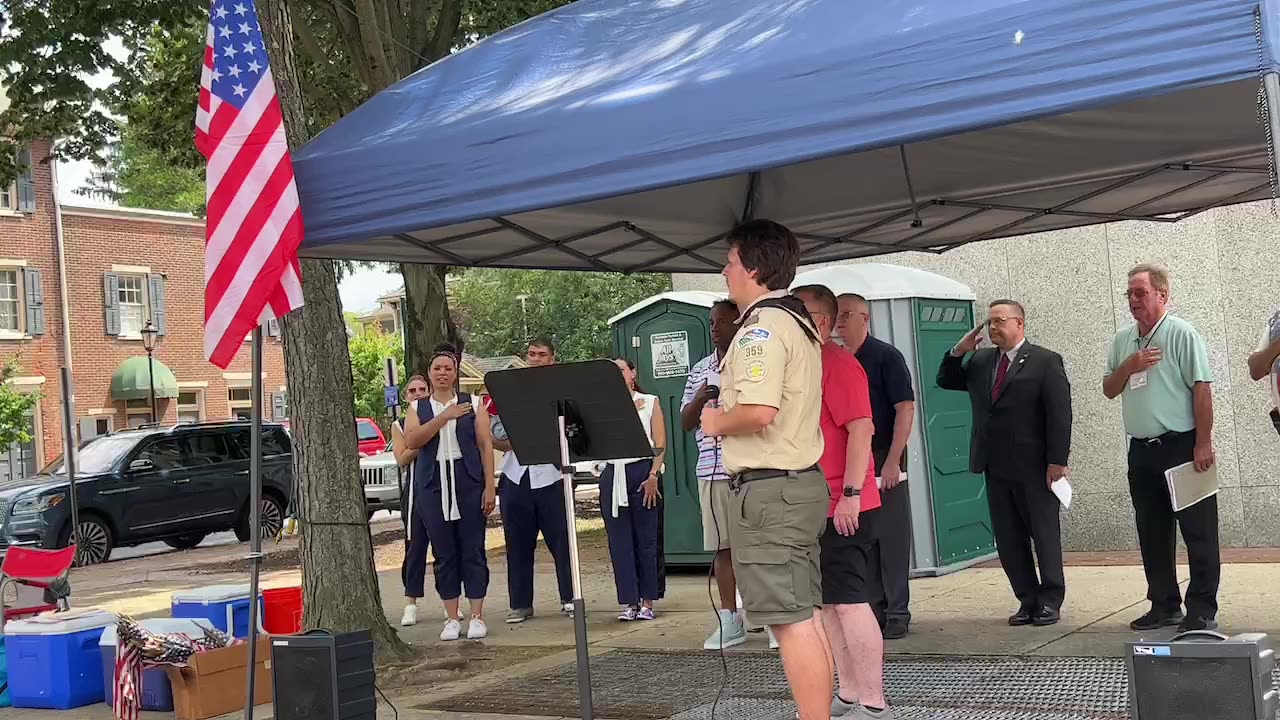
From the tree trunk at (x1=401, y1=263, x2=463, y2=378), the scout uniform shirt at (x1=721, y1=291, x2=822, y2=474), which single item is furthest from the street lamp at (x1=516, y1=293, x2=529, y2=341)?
the scout uniform shirt at (x1=721, y1=291, x2=822, y2=474)

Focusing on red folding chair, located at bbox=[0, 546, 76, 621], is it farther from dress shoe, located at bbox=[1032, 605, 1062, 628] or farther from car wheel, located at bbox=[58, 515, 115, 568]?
car wheel, located at bbox=[58, 515, 115, 568]

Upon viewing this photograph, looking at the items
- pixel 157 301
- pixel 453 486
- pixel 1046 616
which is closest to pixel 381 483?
pixel 453 486

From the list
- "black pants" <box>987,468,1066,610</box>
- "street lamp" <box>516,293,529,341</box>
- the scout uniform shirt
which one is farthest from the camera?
"street lamp" <box>516,293,529,341</box>

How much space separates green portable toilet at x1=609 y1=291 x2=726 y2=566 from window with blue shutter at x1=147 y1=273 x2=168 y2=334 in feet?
97.6

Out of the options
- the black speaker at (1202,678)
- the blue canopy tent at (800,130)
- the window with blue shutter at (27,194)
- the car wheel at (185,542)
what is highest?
the window with blue shutter at (27,194)

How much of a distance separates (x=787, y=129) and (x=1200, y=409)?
344 cm

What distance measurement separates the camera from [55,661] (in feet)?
24.4

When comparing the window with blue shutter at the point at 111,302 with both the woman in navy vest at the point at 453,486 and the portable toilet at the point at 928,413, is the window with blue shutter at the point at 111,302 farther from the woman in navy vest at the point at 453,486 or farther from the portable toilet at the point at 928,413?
the portable toilet at the point at 928,413

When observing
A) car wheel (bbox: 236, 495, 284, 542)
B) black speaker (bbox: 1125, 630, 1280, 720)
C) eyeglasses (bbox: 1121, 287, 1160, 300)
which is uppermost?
eyeglasses (bbox: 1121, 287, 1160, 300)

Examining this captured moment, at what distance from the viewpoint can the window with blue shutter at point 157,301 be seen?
37.2 meters

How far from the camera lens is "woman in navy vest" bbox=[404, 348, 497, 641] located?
8547 mm

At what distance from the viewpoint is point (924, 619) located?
26.0ft

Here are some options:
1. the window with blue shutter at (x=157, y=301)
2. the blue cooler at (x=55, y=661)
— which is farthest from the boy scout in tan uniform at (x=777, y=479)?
the window with blue shutter at (x=157, y=301)

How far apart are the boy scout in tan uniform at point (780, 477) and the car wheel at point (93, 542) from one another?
51.7 feet
